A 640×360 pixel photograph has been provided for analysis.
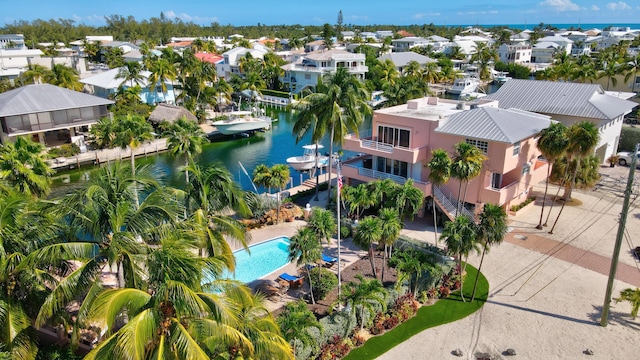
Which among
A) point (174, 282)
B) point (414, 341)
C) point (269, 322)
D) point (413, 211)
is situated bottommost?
point (414, 341)

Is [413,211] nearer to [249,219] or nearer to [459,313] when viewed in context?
[459,313]

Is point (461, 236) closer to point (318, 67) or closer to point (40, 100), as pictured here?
point (40, 100)

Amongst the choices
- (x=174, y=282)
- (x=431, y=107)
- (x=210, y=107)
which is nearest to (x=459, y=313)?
(x=174, y=282)

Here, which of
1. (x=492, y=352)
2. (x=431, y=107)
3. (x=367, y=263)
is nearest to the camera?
(x=492, y=352)

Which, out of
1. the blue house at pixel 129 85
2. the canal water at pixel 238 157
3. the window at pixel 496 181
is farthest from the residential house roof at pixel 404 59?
the window at pixel 496 181

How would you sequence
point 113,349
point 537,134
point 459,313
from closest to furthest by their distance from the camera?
point 113,349 → point 459,313 → point 537,134

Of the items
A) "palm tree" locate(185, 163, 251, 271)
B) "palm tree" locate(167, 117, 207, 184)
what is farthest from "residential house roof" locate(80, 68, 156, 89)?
"palm tree" locate(185, 163, 251, 271)

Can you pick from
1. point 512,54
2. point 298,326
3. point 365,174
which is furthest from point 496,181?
point 512,54
